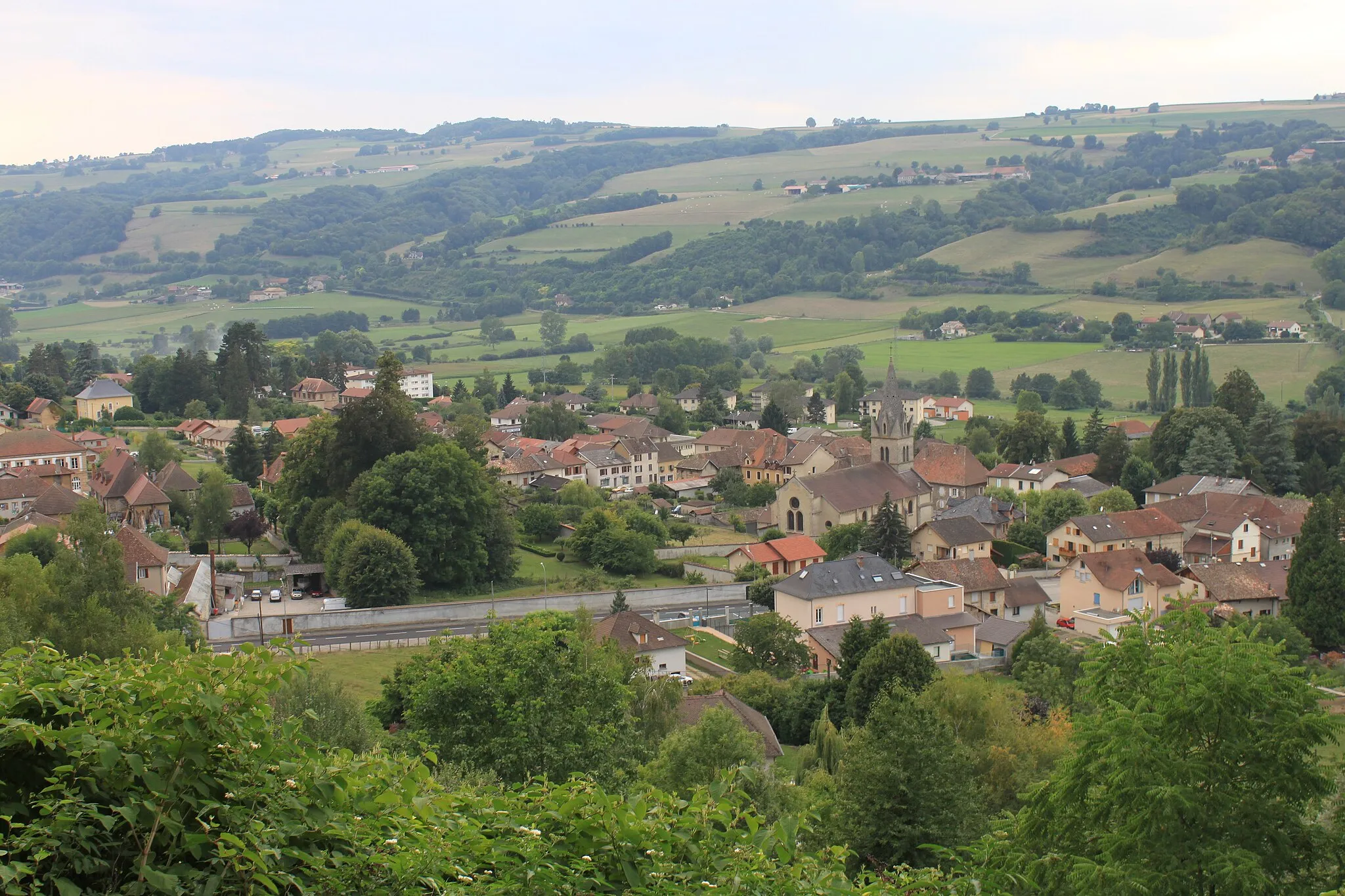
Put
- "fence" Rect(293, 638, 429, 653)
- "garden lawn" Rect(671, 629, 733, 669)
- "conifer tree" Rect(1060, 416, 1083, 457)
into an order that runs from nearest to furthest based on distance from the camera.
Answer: "fence" Rect(293, 638, 429, 653) < "garden lawn" Rect(671, 629, 733, 669) < "conifer tree" Rect(1060, 416, 1083, 457)

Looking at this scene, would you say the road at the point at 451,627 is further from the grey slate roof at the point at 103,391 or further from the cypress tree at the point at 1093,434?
the grey slate roof at the point at 103,391

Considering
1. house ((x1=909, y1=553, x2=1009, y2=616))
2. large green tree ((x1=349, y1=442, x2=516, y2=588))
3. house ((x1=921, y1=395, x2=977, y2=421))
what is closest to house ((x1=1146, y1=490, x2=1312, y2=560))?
house ((x1=909, y1=553, x2=1009, y2=616))

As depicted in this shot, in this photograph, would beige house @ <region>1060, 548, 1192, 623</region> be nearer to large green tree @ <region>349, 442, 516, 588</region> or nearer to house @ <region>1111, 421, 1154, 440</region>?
large green tree @ <region>349, 442, 516, 588</region>

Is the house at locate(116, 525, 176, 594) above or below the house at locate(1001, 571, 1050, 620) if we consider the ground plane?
above

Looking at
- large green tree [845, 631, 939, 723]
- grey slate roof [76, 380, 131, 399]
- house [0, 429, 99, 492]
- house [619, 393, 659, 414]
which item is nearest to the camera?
large green tree [845, 631, 939, 723]

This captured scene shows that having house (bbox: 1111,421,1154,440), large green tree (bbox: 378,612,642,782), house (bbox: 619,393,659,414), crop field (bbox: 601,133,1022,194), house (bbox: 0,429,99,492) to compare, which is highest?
crop field (bbox: 601,133,1022,194)

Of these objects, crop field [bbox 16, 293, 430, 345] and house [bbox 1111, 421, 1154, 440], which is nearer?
house [bbox 1111, 421, 1154, 440]

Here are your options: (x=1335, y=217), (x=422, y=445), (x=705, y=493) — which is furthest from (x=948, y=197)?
(x=422, y=445)

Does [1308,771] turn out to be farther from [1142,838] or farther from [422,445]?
[422,445]
